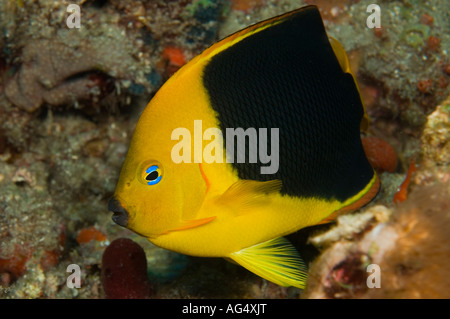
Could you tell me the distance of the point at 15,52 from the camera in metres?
3.40

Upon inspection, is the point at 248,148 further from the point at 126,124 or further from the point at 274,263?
the point at 126,124

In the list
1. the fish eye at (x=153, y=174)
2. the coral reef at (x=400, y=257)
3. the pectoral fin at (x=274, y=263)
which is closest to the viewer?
the fish eye at (x=153, y=174)

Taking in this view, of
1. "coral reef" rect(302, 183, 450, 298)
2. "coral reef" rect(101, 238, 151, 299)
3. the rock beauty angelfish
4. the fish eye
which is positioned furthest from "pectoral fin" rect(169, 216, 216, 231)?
"coral reef" rect(101, 238, 151, 299)

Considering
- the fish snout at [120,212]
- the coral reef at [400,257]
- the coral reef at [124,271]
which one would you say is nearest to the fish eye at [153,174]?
the fish snout at [120,212]

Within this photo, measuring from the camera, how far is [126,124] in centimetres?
391

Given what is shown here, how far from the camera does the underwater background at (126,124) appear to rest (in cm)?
262

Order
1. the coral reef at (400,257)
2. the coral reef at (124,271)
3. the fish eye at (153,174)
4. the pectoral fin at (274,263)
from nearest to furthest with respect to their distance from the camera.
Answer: the fish eye at (153,174) → the coral reef at (400,257) → the pectoral fin at (274,263) → the coral reef at (124,271)

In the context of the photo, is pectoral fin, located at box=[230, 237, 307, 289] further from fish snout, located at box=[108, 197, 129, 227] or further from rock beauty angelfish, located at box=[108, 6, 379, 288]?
fish snout, located at box=[108, 197, 129, 227]

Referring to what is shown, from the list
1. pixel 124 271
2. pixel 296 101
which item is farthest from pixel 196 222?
pixel 124 271

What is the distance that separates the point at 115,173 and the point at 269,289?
6.39 ft

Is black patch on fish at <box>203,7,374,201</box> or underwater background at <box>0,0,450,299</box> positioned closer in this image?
black patch on fish at <box>203,7,374,201</box>

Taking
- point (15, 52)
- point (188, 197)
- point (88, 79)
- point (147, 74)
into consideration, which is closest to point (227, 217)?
point (188, 197)

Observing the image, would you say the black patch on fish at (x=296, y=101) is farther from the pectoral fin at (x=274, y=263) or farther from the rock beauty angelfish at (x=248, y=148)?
the pectoral fin at (x=274, y=263)

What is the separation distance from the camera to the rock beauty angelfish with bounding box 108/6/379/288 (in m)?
1.64
